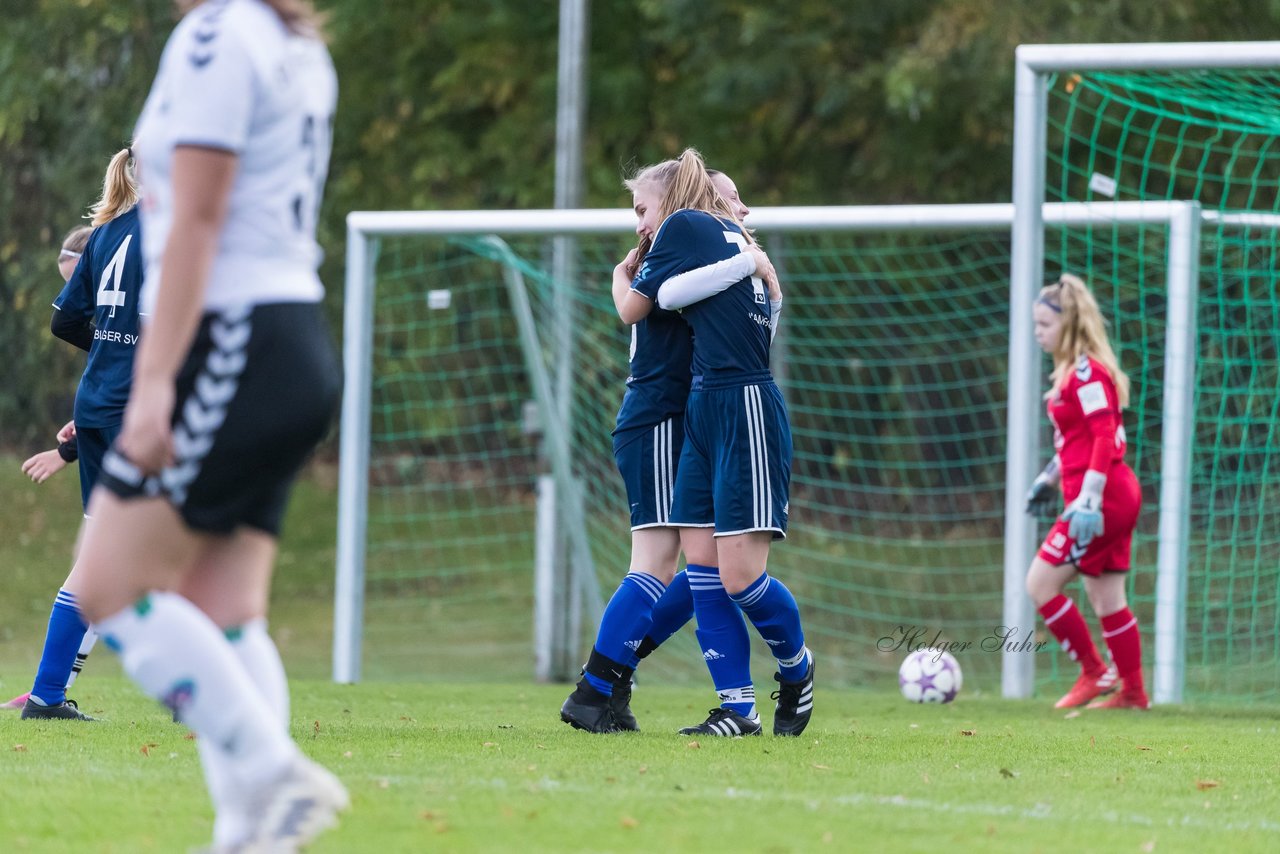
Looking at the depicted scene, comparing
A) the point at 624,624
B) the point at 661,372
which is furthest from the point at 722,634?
the point at 661,372

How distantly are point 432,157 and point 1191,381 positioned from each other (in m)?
11.4

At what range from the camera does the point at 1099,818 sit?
419 cm

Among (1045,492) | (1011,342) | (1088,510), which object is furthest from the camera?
(1011,342)

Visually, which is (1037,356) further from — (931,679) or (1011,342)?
(931,679)

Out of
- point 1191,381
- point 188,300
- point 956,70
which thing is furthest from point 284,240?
point 956,70

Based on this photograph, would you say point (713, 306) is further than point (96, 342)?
No

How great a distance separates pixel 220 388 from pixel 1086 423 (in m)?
5.52

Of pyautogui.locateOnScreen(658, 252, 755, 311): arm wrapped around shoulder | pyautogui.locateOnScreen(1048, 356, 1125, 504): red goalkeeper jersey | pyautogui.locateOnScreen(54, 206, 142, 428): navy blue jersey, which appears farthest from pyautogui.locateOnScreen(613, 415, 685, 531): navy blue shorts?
pyautogui.locateOnScreen(1048, 356, 1125, 504): red goalkeeper jersey

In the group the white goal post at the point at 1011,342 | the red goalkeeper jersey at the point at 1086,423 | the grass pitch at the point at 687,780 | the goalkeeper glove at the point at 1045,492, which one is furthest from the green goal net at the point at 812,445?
the grass pitch at the point at 687,780

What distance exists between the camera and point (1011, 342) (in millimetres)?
8508

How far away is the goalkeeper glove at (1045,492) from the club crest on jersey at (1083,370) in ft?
1.63

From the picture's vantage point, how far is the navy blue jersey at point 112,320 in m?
5.77

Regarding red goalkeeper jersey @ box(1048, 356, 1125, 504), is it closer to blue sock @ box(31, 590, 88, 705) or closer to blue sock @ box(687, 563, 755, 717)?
blue sock @ box(687, 563, 755, 717)

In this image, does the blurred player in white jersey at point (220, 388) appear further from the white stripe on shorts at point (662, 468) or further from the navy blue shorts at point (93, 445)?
the white stripe on shorts at point (662, 468)
